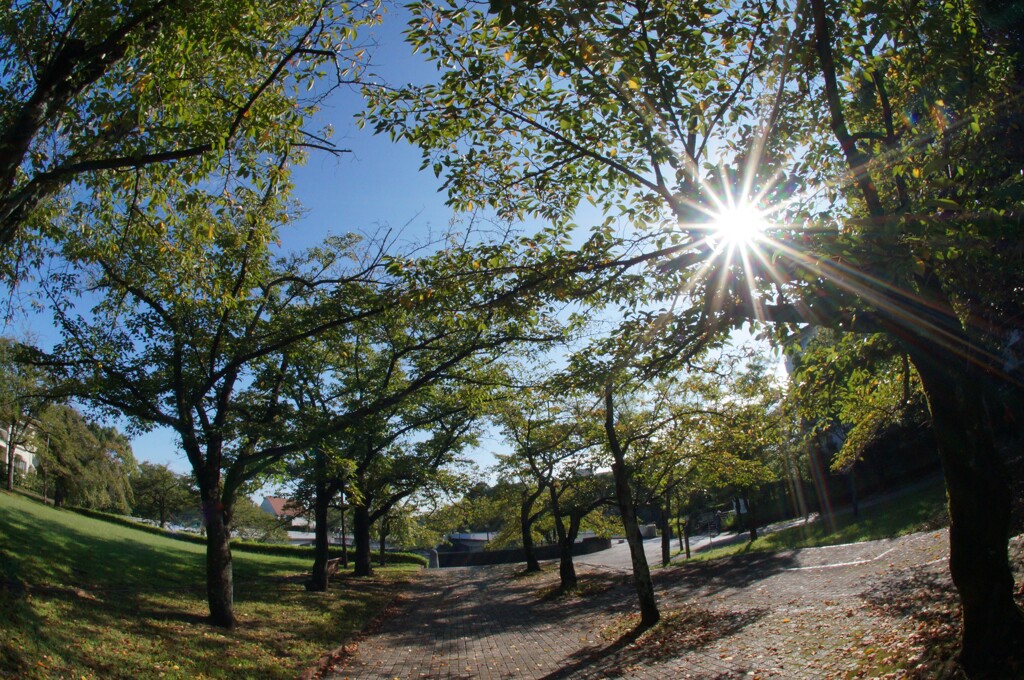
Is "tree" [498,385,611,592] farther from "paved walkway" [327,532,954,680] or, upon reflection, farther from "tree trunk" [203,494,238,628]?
"tree trunk" [203,494,238,628]

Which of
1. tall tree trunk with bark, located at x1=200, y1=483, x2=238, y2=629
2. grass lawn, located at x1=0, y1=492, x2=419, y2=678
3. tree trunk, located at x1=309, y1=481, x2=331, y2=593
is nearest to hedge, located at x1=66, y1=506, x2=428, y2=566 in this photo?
grass lawn, located at x1=0, y1=492, x2=419, y2=678

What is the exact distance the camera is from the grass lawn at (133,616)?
7.98 metres

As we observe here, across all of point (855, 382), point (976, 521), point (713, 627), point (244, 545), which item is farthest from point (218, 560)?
point (244, 545)

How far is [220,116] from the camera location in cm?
757

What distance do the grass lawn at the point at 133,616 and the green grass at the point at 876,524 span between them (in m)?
15.3

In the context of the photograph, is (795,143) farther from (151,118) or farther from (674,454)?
(674,454)

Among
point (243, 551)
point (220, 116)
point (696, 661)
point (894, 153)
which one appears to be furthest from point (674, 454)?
point (243, 551)

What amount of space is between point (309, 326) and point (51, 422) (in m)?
26.6

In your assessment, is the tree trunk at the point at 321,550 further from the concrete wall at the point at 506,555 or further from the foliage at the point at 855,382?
the concrete wall at the point at 506,555

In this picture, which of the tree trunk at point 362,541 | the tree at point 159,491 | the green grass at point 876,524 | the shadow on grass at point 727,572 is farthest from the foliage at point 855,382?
the tree at point 159,491

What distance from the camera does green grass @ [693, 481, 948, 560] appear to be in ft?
60.8

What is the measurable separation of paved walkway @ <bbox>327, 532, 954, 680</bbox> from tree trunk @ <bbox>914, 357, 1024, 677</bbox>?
0.77 m

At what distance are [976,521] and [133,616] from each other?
41.2 feet

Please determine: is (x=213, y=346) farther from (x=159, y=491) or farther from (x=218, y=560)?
(x=159, y=491)
